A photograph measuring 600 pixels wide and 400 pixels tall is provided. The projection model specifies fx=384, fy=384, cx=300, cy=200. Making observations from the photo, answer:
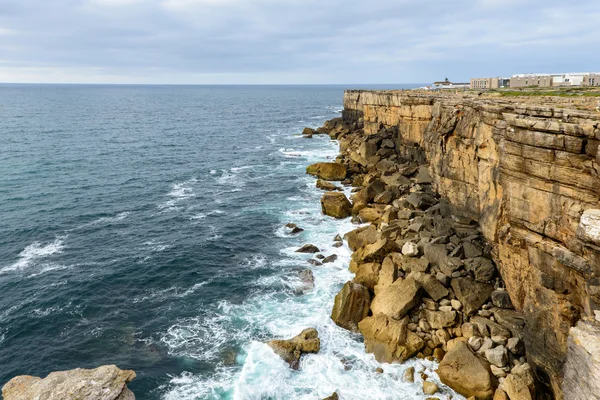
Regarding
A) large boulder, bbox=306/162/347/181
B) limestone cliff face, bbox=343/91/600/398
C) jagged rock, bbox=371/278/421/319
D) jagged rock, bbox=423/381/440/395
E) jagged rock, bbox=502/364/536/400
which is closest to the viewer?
limestone cliff face, bbox=343/91/600/398

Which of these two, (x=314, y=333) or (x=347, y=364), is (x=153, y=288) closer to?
(x=314, y=333)

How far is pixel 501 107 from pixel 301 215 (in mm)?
26423

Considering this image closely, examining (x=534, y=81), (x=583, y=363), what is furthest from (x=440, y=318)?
(x=534, y=81)

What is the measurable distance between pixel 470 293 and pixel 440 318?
3.06m

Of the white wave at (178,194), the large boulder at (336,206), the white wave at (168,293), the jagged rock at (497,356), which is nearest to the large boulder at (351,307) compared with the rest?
the jagged rock at (497,356)

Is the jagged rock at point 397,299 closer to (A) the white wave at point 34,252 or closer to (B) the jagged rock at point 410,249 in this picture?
(B) the jagged rock at point 410,249

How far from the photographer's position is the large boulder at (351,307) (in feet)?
87.8

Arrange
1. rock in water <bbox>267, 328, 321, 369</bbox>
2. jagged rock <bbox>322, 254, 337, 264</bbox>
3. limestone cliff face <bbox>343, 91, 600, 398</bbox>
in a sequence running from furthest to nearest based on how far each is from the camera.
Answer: jagged rock <bbox>322, 254, 337, 264</bbox>, rock in water <bbox>267, 328, 321, 369</bbox>, limestone cliff face <bbox>343, 91, 600, 398</bbox>

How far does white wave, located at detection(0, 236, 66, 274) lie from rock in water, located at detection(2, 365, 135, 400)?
23.9m

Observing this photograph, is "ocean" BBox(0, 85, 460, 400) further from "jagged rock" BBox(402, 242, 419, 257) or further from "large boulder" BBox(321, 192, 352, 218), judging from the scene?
"jagged rock" BBox(402, 242, 419, 257)

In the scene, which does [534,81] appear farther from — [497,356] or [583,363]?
[583,363]

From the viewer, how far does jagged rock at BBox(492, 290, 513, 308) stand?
81.1 feet

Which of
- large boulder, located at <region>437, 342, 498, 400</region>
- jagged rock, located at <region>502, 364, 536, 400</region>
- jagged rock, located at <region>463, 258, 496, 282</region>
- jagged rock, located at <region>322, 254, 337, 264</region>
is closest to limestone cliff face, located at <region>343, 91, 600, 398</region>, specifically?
jagged rock, located at <region>463, 258, 496, 282</region>

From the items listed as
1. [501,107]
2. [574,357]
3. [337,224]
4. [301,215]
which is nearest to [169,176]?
[301,215]
